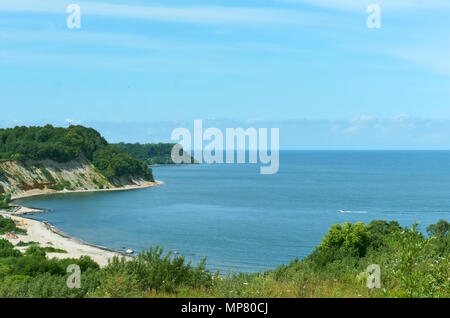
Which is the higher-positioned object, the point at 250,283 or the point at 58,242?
the point at 250,283

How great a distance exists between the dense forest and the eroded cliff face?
1515 mm

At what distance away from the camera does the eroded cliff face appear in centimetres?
9950

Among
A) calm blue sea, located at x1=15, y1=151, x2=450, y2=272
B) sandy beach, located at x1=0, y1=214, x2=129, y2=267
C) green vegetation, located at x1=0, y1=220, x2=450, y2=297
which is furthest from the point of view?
calm blue sea, located at x1=15, y1=151, x2=450, y2=272

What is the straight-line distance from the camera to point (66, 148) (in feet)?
382

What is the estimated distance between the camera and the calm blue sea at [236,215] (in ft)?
Result: 178

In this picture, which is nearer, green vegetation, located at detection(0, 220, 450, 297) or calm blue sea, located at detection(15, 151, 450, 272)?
green vegetation, located at detection(0, 220, 450, 297)

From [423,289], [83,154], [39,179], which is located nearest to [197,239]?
[423,289]

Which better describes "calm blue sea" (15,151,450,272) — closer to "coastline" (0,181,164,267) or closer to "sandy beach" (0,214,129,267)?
"coastline" (0,181,164,267)

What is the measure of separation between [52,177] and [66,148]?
959 cm

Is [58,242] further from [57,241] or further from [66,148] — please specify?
[66,148]

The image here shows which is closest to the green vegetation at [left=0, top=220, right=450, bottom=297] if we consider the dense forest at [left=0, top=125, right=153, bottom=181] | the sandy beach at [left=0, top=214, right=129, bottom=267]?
the sandy beach at [left=0, top=214, right=129, bottom=267]

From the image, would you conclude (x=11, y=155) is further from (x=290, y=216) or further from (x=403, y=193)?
(x=403, y=193)

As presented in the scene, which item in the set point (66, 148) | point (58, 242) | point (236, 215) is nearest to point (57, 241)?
point (58, 242)
